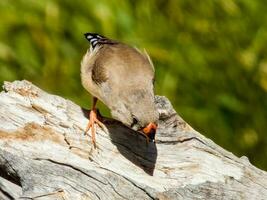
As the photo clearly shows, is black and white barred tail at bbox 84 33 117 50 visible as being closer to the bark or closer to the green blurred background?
the bark

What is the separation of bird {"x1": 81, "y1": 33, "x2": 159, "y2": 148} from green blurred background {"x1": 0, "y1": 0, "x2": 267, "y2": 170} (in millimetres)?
1463

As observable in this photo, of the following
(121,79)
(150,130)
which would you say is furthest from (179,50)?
(150,130)

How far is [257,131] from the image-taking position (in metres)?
9.77

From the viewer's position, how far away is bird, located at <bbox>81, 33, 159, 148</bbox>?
6.47 meters

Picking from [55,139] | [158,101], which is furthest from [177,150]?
[55,139]

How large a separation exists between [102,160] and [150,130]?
0.34 meters

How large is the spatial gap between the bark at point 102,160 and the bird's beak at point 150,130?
0.80 ft

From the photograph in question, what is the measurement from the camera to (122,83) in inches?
269

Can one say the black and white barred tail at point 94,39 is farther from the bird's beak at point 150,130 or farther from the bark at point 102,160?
the bird's beak at point 150,130

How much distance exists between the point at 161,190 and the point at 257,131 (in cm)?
347

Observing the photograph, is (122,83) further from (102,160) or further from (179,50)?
(179,50)

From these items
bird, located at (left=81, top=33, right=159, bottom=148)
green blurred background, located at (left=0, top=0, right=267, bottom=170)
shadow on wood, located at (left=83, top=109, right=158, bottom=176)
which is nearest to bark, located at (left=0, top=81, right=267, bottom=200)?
shadow on wood, located at (left=83, top=109, right=158, bottom=176)

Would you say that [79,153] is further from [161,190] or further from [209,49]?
[209,49]

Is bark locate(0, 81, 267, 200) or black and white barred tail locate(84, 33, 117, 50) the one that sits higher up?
black and white barred tail locate(84, 33, 117, 50)
